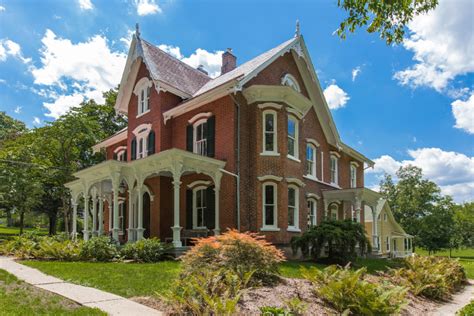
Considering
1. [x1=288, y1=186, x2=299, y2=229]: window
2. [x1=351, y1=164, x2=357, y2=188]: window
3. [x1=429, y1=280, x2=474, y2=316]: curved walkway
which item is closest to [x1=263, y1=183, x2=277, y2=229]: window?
[x1=288, y1=186, x2=299, y2=229]: window

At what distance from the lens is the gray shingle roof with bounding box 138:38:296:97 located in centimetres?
1869

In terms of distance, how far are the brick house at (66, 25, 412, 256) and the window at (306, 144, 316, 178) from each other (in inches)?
2.1

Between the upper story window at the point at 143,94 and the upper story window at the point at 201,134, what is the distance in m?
3.04

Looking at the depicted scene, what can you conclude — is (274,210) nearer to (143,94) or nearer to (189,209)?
(189,209)

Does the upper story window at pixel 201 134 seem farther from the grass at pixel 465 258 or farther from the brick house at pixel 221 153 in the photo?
the grass at pixel 465 258

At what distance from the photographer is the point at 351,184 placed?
25.9 metres

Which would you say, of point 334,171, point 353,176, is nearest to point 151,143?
point 334,171

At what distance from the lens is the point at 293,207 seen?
1716 centimetres

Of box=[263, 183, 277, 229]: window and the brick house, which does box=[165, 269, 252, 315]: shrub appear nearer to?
the brick house

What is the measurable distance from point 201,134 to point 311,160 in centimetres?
624

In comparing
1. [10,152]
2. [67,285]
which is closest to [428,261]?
[67,285]

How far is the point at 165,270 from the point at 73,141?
2241 centimetres

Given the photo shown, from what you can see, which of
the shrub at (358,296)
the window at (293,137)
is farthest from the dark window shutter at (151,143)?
the shrub at (358,296)

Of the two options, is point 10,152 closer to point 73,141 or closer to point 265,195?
point 73,141
